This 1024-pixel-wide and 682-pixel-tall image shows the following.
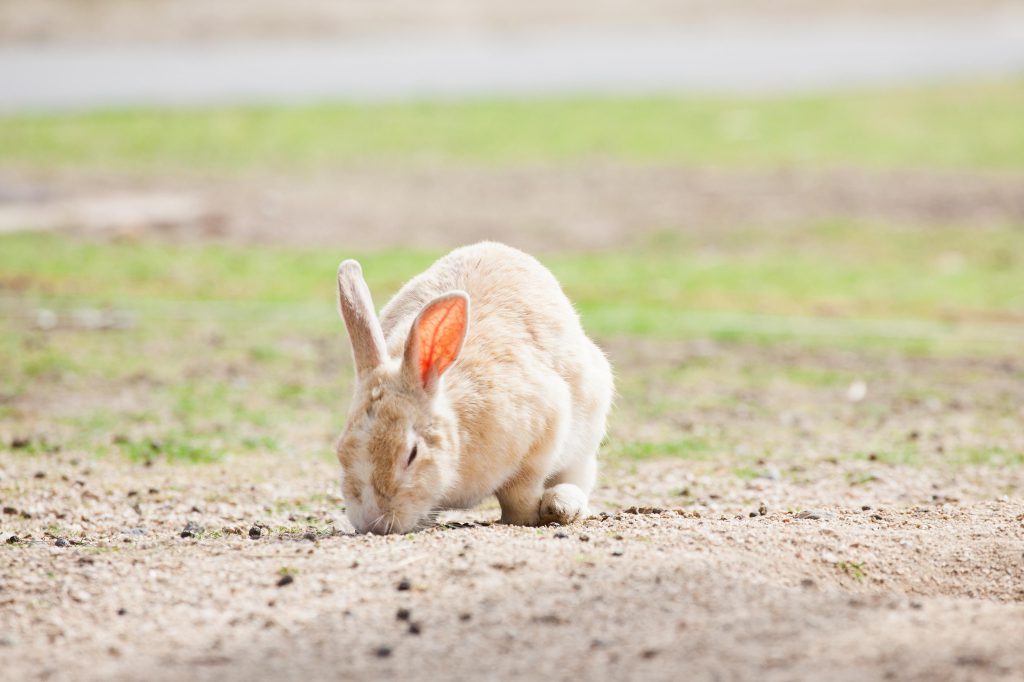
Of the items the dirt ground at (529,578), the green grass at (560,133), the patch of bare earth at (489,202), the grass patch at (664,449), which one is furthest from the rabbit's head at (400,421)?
the green grass at (560,133)

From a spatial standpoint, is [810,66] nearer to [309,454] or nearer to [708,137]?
[708,137]

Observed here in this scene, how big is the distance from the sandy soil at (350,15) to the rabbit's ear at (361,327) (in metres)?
24.6

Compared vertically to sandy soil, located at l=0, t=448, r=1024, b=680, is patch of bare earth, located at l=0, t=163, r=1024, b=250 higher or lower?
higher

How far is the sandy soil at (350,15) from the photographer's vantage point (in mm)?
28781

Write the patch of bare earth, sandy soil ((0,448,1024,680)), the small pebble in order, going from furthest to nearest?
the patch of bare earth < the small pebble < sandy soil ((0,448,1024,680))

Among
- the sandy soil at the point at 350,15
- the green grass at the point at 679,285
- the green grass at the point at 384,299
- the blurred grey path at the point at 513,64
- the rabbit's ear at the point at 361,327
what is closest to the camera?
the rabbit's ear at the point at 361,327

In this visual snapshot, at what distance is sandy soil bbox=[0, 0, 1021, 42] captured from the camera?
28.8 metres

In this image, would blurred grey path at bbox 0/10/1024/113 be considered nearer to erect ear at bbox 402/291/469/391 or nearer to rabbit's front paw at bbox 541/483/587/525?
rabbit's front paw at bbox 541/483/587/525

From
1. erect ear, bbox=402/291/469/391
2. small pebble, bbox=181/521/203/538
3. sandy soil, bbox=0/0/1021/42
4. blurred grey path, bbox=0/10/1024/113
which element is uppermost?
sandy soil, bbox=0/0/1021/42

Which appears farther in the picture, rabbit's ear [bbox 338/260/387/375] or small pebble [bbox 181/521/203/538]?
small pebble [bbox 181/521/203/538]

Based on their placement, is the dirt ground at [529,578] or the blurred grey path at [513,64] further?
the blurred grey path at [513,64]

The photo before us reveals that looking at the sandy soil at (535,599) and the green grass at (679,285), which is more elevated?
the green grass at (679,285)

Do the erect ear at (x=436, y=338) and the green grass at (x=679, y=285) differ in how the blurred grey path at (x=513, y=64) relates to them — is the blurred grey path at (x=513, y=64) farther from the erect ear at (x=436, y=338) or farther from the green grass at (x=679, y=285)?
the erect ear at (x=436, y=338)

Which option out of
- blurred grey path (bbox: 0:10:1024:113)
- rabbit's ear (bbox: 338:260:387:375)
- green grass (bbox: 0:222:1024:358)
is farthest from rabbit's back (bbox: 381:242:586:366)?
blurred grey path (bbox: 0:10:1024:113)
